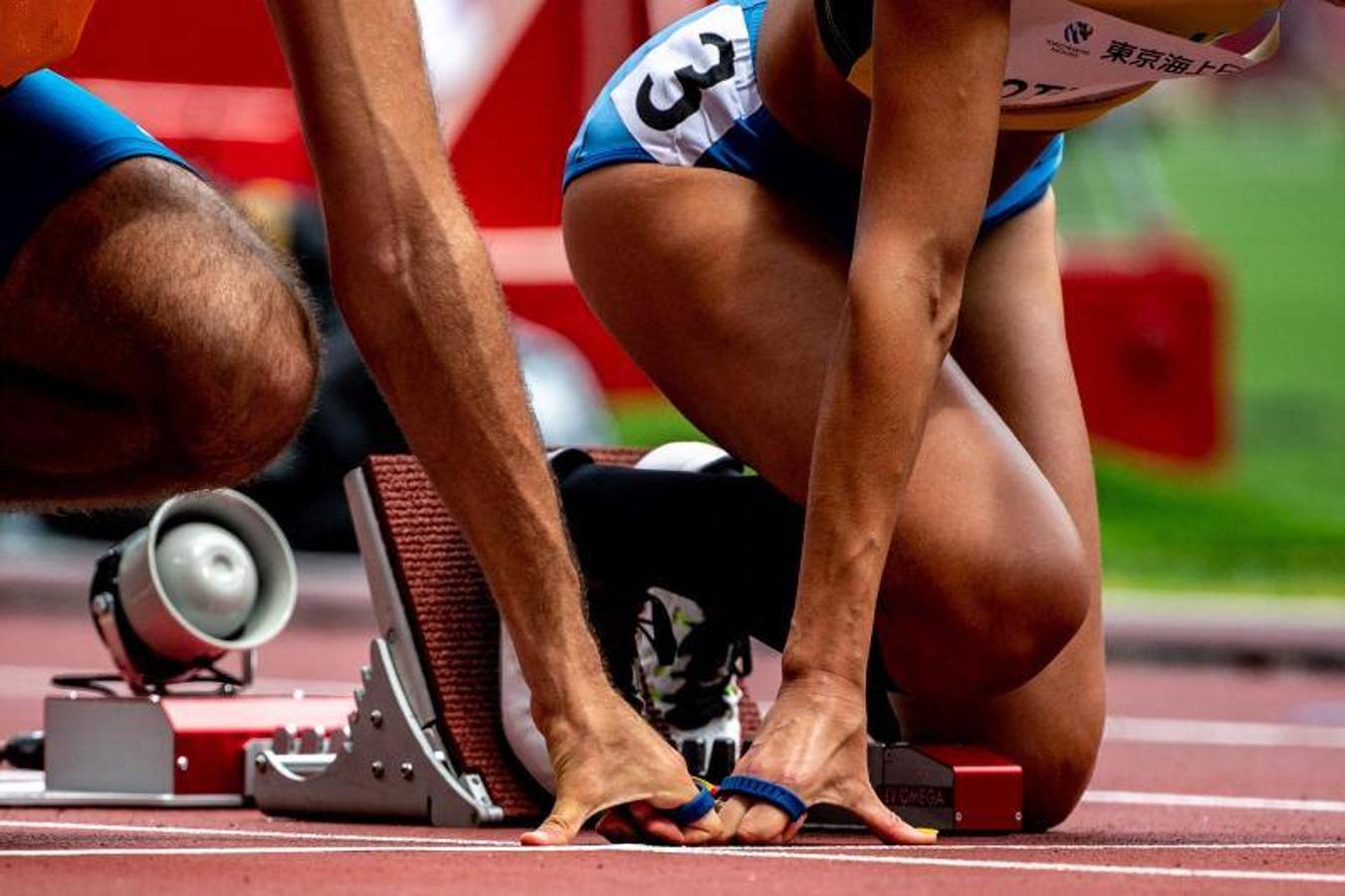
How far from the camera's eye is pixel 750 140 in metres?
3.76

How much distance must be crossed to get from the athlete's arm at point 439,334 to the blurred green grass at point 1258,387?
794cm

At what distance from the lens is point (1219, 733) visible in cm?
635

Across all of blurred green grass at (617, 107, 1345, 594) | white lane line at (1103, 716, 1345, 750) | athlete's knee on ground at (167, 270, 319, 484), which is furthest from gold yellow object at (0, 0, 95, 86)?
blurred green grass at (617, 107, 1345, 594)

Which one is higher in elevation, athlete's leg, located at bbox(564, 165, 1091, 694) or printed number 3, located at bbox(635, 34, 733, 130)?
printed number 3, located at bbox(635, 34, 733, 130)

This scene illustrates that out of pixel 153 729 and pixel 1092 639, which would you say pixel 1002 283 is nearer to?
pixel 1092 639

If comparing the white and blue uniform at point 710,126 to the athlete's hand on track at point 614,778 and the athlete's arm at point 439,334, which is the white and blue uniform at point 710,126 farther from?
the athlete's hand on track at point 614,778

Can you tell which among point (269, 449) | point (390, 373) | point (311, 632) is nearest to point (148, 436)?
point (269, 449)

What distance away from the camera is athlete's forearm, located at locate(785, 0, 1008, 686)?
310cm

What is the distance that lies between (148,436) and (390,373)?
1.74 feet

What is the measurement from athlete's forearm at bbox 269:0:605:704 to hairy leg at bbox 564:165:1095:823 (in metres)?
0.71

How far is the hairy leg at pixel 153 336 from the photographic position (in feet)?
10.2

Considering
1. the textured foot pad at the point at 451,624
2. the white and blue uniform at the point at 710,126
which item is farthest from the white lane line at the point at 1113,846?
the white and blue uniform at the point at 710,126

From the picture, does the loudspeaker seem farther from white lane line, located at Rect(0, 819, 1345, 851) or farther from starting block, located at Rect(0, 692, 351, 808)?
white lane line, located at Rect(0, 819, 1345, 851)

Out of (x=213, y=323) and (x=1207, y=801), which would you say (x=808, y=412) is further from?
(x=1207, y=801)
